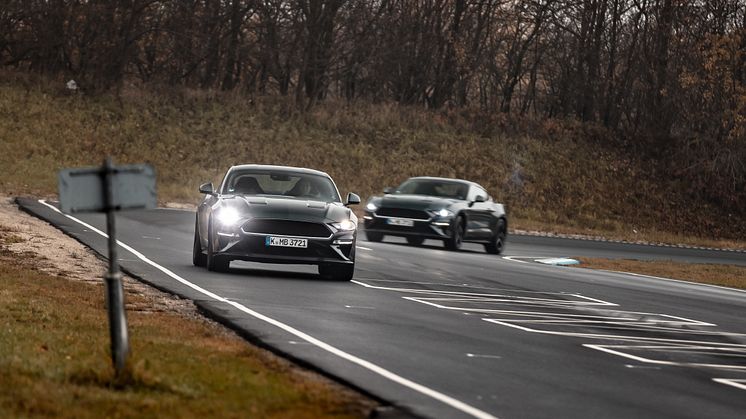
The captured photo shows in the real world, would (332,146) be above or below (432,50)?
below

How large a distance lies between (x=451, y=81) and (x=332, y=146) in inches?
545

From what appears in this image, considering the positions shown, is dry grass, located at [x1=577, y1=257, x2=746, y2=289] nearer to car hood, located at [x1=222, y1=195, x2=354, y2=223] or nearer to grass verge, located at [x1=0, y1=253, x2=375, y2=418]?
car hood, located at [x1=222, y1=195, x2=354, y2=223]

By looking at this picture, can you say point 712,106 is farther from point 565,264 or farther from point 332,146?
point 565,264

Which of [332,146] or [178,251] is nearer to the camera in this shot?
[178,251]

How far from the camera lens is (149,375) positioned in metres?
8.80

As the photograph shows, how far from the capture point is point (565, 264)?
31.5 m

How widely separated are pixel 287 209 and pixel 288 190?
136 centimetres

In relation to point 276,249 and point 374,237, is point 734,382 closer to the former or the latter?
point 276,249

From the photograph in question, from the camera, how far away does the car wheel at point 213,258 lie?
64.3 feet

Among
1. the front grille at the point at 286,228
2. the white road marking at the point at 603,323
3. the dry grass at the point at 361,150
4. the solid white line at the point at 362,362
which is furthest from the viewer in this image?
the dry grass at the point at 361,150

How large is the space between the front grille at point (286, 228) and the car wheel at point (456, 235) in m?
11.9

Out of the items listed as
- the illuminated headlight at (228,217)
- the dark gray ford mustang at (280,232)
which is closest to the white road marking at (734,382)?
the dark gray ford mustang at (280,232)

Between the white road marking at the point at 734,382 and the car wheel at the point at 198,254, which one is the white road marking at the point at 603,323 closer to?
the white road marking at the point at 734,382

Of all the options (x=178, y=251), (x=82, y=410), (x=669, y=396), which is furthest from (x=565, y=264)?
(x=82, y=410)
